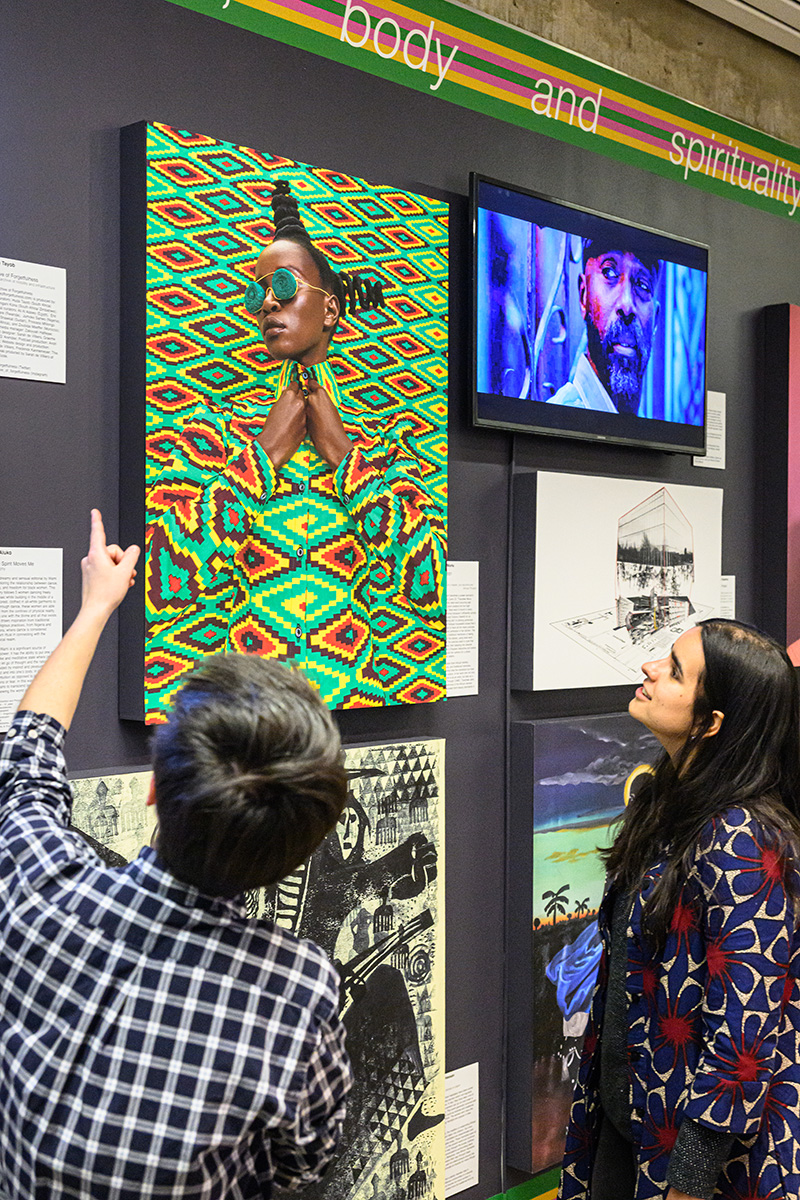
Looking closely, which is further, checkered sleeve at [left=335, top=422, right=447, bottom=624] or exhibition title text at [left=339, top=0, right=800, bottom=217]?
exhibition title text at [left=339, top=0, right=800, bottom=217]

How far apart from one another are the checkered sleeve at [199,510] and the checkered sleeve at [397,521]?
0.30 meters

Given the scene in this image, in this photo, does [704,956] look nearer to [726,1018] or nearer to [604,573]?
[726,1018]

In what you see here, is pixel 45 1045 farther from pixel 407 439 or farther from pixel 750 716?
pixel 407 439

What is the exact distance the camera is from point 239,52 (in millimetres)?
2654

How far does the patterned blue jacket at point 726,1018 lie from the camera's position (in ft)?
6.47

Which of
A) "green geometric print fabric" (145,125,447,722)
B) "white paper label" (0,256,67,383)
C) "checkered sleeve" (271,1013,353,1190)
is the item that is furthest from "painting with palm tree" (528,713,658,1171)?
"checkered sleeve" (271,1013,353,1190)

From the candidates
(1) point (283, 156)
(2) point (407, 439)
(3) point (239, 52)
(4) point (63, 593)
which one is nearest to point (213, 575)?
(4) point (63, 593)

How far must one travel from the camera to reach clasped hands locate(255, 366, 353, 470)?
104 inches

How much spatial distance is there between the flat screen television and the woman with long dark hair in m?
1.22

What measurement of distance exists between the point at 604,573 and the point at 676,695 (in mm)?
1298

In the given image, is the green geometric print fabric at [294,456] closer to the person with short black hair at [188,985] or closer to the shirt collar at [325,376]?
the shirt collar at [325,376]

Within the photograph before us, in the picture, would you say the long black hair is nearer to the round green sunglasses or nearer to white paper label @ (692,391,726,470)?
the round green sunglasses

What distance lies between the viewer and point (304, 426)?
2.71 meters

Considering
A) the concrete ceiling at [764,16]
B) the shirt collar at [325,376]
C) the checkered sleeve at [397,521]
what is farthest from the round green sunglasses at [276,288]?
the concrete ceiling at [764,16]
